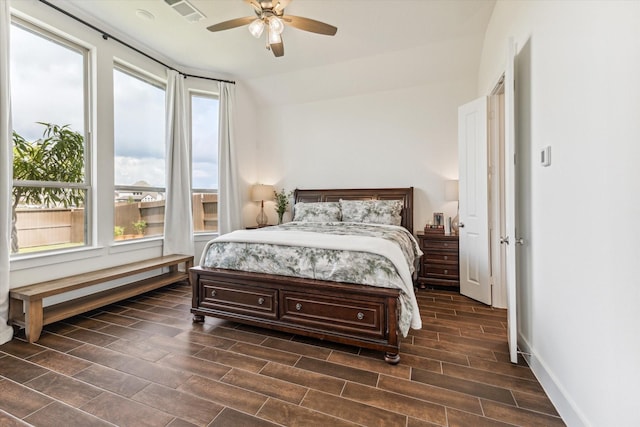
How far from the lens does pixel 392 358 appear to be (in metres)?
2.04

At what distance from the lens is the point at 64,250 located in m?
2.96

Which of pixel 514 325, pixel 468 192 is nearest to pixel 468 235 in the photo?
pixel 468 192

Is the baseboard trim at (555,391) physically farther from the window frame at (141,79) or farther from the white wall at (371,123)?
the window frame at (141,79)

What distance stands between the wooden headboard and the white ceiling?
1844 millimetres

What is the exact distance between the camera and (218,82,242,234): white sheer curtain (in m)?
4.60

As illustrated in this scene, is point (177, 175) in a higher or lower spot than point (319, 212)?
higher

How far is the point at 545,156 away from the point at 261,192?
13.0ft

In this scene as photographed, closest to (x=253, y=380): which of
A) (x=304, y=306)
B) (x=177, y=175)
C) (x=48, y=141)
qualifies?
(x=304, y=306)

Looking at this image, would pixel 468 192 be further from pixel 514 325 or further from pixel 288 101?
pixel 288 101

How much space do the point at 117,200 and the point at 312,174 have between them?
2.81 meters

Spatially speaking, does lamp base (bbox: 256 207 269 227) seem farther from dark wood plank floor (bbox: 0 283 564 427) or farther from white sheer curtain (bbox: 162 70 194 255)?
dark wood plank floor (bbox: 0 283 564 427)

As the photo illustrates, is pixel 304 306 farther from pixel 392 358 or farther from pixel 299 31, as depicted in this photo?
pixel 299 31

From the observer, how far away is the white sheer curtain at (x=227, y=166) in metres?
4.60

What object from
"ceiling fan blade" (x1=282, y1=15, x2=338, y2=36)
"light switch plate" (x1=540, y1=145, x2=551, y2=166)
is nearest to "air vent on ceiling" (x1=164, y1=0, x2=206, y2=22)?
"ceiling fan blade" (x1=282, y1=15, x2=338, y2=36)
